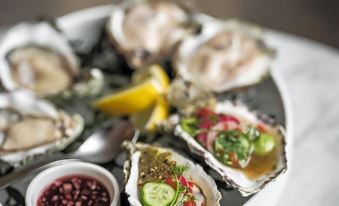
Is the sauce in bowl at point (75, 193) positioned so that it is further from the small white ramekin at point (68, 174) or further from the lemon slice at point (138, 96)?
the lemon slice at point (138, 96)

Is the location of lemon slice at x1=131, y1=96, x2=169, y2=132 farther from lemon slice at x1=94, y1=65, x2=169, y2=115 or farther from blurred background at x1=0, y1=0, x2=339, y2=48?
blurred background at x1=0, y1=0, x2=339, y2=48

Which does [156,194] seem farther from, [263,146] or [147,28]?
[147,28]

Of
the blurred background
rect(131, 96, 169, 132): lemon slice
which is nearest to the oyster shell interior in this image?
rect(131, 96, 169, 132): lemon slice

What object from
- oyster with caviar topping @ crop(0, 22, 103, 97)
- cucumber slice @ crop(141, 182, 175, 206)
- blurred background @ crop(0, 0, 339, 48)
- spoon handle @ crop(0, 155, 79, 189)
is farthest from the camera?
blurred background @ crop(0, 0, 339, 48)

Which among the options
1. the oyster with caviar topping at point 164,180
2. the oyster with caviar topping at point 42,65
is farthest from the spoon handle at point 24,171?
the oyster with caviar topping at point 42,65

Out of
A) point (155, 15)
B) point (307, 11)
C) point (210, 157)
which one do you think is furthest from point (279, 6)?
point (210, 157)

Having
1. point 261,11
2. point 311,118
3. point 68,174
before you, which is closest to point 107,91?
point 68,174
